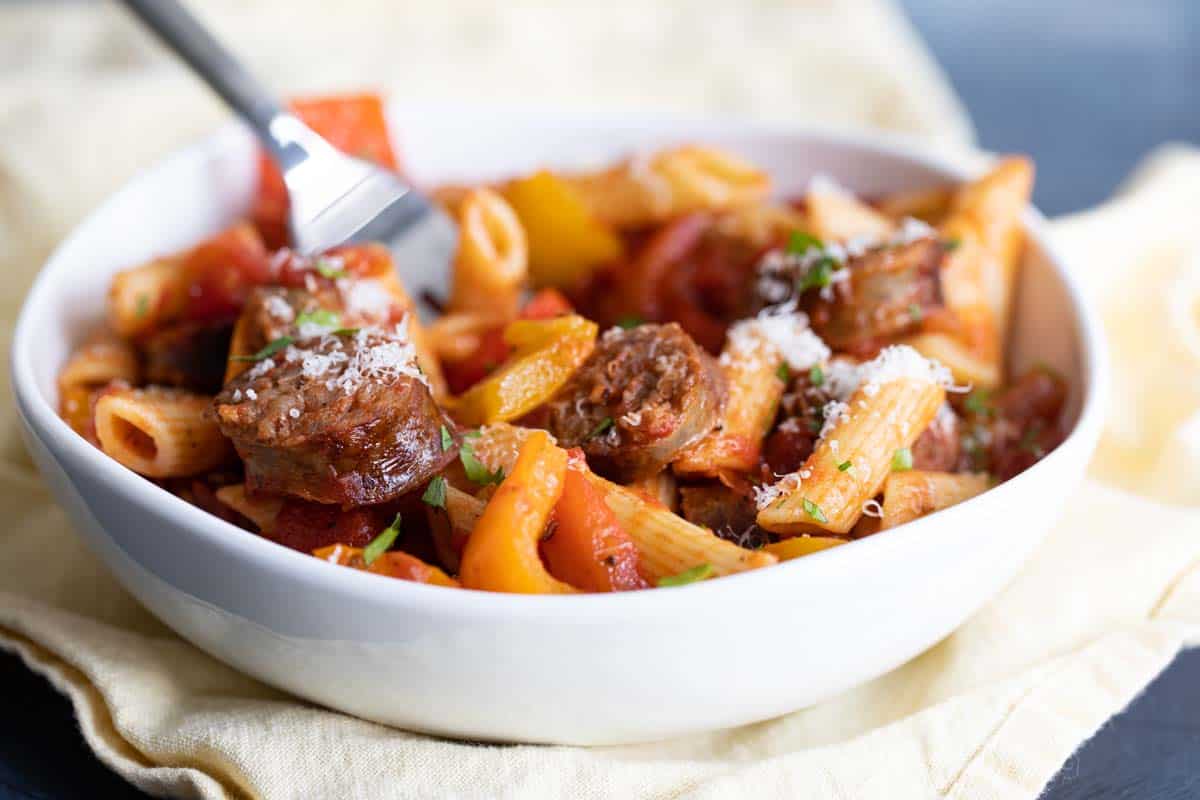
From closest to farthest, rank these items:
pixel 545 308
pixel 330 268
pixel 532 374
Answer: pixel 532 374
pixel 330 268
pixel 545 308

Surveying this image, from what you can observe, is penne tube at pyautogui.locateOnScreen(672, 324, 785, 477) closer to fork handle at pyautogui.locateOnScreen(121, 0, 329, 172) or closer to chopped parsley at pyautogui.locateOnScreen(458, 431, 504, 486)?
chopped parsley at pyautogui.locateOnScreen(458, 431, 504, 486)

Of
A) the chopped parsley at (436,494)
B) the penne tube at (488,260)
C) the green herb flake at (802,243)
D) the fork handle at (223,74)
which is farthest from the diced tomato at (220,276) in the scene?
the green herb flake at (802,243)

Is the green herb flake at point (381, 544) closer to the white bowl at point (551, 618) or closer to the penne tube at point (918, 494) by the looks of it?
the white bowl at point (551, 618)

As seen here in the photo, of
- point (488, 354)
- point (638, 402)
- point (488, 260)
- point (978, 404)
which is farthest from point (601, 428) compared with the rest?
point (978, 404)

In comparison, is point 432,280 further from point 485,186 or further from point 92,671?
point 92,671

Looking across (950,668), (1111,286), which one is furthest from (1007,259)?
(950,668)

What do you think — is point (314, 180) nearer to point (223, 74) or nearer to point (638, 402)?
point (223, 74)
